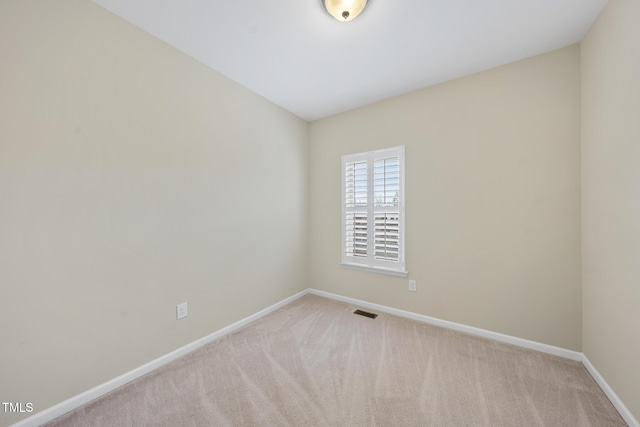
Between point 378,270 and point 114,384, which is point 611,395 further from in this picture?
point 114,384

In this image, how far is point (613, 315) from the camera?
1.51m

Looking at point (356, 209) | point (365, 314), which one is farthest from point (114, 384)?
point (356, 209)

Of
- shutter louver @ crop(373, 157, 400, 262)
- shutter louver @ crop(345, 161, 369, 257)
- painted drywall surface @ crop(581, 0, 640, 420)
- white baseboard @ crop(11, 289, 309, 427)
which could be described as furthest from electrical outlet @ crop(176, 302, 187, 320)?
painted drywall surface @ crop(581, 0, 640, 420)

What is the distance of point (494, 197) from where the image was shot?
7.34 feet

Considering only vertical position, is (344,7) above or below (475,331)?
above

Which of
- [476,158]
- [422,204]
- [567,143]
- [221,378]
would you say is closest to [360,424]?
[221,378]

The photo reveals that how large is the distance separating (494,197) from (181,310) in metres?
3.10

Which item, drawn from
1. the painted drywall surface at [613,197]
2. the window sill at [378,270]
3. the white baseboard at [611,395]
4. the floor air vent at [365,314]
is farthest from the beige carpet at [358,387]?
the window sill at [378,270]

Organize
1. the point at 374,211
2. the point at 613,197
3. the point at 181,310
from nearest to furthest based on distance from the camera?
the point at 613,197, the point at 181,310, the point at 374,211

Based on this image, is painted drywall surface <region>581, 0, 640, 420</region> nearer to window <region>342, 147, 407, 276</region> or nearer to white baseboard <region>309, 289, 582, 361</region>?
white baseboard <region>309, 289, 582, 361</region>

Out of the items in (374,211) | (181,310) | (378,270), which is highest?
(374,211)

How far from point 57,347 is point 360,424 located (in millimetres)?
1926

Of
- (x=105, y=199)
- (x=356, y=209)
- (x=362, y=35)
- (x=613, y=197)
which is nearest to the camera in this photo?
(x=613, y=197)

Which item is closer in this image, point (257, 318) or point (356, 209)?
point (257, 318)
